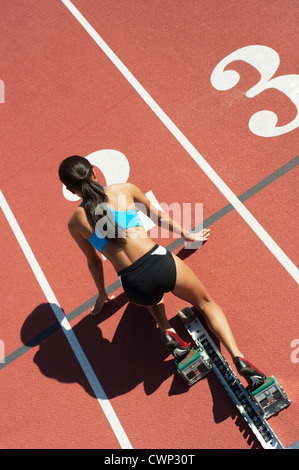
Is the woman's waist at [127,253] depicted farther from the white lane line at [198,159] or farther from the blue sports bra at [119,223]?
the white lane line at [198,159]

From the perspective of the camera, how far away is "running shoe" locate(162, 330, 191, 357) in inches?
159

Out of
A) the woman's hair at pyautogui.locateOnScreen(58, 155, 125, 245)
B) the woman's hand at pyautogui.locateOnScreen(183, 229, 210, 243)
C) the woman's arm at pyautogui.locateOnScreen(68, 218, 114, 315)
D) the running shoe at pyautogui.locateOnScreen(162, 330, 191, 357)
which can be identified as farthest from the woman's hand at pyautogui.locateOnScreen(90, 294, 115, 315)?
the woman's hair at pyautogui.locateOnScreen(58, 155, 125, 245)

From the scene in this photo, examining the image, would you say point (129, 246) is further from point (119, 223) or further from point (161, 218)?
point (161, 218)

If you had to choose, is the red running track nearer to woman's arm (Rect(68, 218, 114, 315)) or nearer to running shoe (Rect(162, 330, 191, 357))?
woman's arm (Rect(68, 218, 114, 315))

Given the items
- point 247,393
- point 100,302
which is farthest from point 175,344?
point 100,302

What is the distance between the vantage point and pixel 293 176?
5.04 metres

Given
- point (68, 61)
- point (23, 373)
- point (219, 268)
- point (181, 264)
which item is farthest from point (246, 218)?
point (68, 61)

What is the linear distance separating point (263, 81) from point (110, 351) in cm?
404

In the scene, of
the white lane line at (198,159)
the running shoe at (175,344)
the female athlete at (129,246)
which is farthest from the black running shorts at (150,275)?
the white lane line at (198,159)

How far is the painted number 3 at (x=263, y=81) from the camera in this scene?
17.7ft

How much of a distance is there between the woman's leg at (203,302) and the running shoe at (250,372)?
10 centimetres

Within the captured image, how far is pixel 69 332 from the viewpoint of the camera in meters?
4.93
